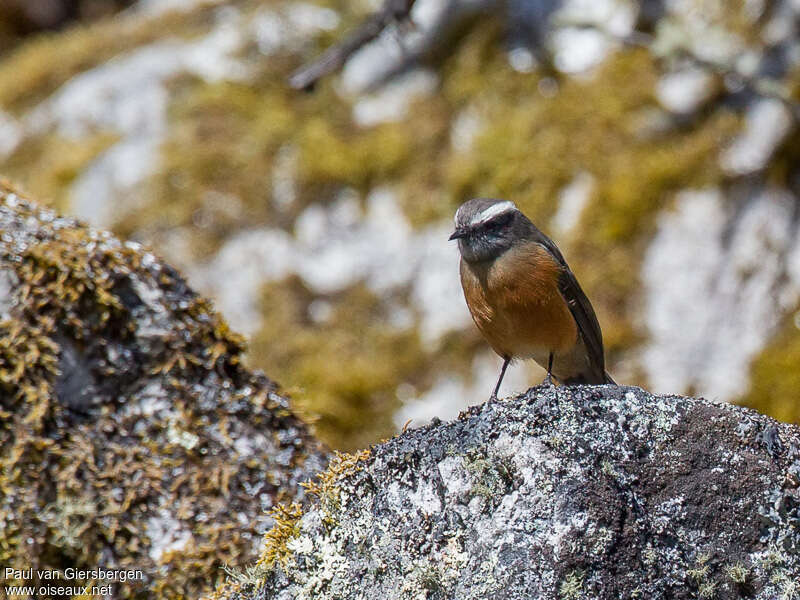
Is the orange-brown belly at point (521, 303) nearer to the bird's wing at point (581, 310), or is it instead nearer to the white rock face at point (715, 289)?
the bird's wing at point (581, 310)

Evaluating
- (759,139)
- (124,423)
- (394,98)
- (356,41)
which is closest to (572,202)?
(759,139)

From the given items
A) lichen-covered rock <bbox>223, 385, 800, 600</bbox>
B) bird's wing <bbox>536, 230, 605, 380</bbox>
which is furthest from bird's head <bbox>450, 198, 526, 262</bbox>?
lichen-covered rock <bbox>223, 385, 800, 600</bbox>

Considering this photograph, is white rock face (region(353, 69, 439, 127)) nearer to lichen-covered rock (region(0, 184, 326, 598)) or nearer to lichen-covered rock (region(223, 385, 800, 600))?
lichen-covered rock (region(0, 184, 326, 598))

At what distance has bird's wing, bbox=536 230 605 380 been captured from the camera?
4883 millimetres

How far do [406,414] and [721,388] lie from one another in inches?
91.3

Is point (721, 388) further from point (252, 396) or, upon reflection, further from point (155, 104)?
point (155, 104)

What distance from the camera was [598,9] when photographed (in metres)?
7.79

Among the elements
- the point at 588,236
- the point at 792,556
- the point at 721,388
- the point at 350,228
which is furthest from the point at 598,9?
the point at 792,556

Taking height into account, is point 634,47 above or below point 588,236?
above

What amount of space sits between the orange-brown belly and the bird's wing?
9cm

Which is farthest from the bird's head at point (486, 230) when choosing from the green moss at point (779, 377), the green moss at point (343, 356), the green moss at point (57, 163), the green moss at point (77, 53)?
the green moss at point (77, 53)

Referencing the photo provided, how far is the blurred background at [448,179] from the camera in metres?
6.61

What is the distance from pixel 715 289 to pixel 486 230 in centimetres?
266

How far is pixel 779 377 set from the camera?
627 centimetres
